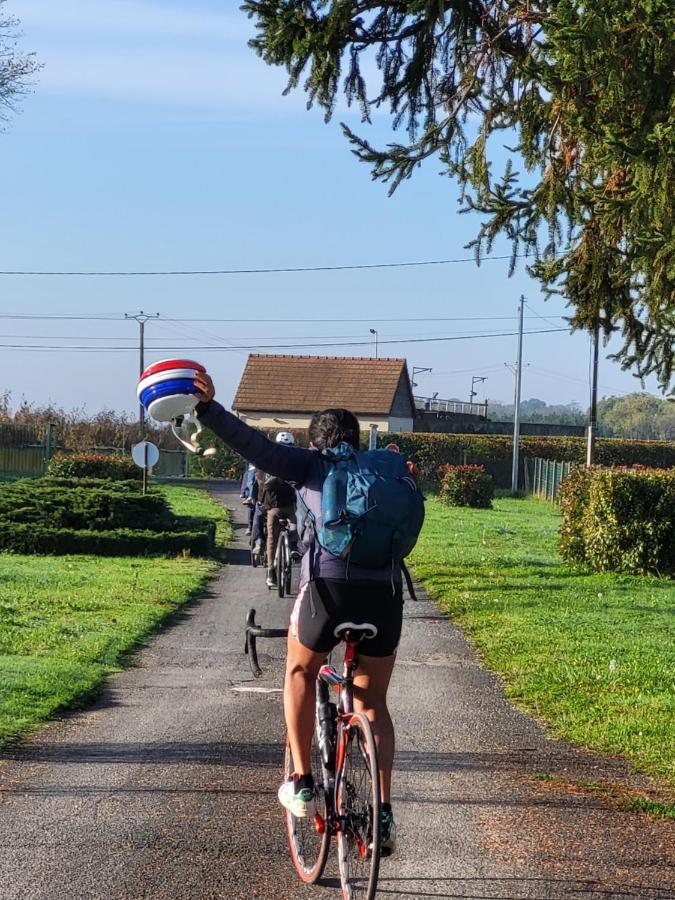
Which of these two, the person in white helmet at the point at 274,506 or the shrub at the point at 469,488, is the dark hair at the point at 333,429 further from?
the shrub at the point at 469,488

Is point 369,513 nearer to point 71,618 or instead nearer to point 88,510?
point 71,618

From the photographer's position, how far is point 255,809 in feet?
19.9

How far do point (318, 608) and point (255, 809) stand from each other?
Result: 168 cm

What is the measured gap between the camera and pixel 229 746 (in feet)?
24.7

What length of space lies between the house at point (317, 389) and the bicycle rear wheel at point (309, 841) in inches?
2492

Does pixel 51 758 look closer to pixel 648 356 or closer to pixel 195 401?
pixel 195 401

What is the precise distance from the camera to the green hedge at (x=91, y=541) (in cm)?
2262

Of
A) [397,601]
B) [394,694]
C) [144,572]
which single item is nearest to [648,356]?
[394,694]

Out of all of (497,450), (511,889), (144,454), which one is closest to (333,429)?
(511,889)

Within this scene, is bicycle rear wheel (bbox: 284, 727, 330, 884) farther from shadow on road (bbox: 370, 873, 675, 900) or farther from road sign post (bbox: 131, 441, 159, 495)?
road sign post (bbox: 131, 441, 159, 495)

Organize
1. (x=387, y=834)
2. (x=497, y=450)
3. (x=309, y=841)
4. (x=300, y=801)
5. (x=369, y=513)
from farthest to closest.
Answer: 1. (x=497, y=450)
2. (x=309, y=841)
3. (x=300, y=801)
4. (x=369, y=513)
5. (x=387, y=834)

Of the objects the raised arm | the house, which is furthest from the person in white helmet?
the house


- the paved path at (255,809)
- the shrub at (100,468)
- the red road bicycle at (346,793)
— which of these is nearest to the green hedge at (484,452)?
the shrub at (100,468)

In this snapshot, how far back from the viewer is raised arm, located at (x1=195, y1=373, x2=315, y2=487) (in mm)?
4871
